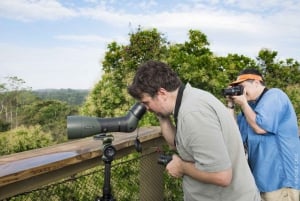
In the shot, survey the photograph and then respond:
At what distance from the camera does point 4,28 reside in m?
46.8

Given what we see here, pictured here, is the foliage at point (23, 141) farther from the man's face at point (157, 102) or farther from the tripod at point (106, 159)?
the man's face at point (157, 102)

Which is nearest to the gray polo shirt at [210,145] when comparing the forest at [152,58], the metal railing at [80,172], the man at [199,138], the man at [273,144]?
the man at [199,138]

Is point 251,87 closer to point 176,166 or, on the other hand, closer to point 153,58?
point 176,166

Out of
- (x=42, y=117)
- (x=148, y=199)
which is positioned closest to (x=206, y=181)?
(x=148, y=199)

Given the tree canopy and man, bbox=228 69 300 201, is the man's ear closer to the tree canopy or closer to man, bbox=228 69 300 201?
man, bbox=228 69 300 201

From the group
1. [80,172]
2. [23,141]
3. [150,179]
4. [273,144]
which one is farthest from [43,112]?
[80,172]

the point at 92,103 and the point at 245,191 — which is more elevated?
the point at 245,191

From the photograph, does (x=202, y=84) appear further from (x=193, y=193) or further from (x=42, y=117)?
(x=42, y=117)

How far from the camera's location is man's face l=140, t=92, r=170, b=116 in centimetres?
159

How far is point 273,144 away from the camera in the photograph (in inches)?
→ 97.2

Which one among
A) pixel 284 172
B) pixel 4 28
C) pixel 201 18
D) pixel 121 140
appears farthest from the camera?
pixel 4 28

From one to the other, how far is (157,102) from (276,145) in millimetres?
1178

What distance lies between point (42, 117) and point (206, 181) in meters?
38.4

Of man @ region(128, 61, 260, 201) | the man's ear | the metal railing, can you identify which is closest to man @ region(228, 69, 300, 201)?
the metal railing
